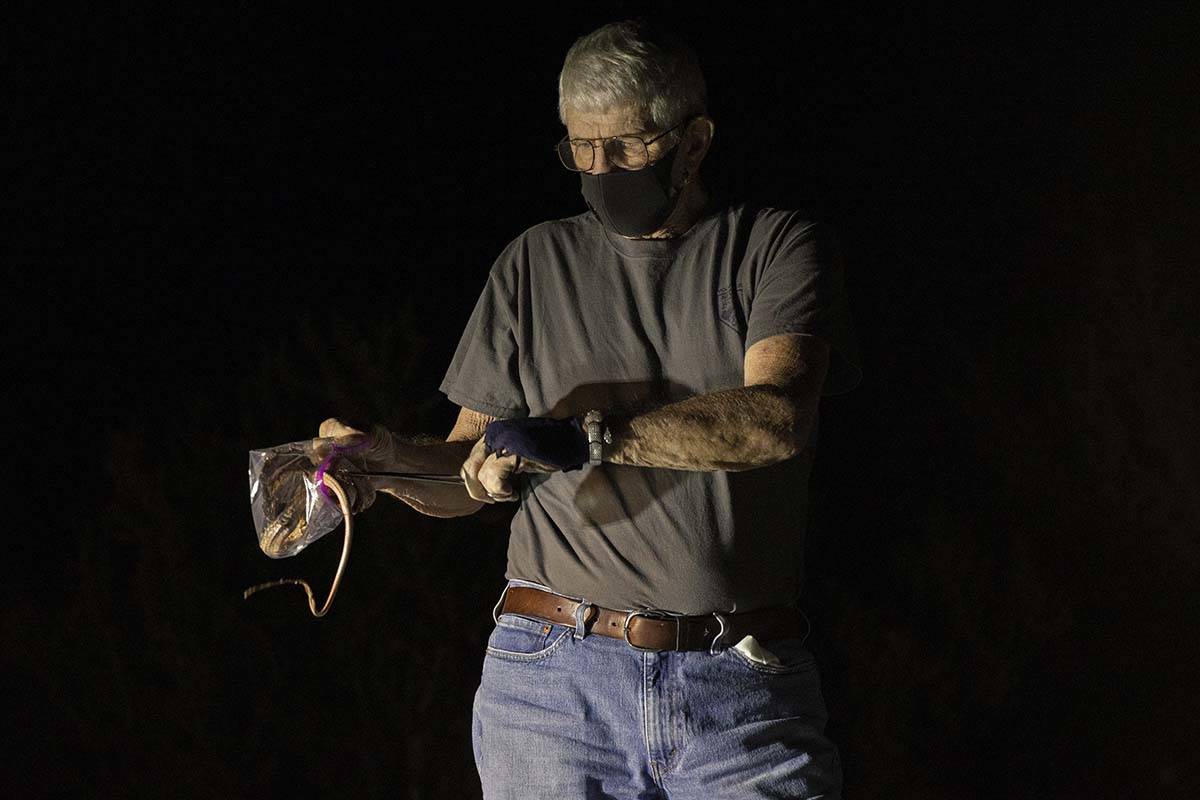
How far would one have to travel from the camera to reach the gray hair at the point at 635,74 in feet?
5.55

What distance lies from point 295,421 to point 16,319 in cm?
77

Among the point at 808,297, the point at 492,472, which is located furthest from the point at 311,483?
the point at 808,297

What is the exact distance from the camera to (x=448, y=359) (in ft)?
11.7

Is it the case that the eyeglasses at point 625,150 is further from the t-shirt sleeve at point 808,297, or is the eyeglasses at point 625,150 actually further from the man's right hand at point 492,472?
the man's right hand at point 492,472

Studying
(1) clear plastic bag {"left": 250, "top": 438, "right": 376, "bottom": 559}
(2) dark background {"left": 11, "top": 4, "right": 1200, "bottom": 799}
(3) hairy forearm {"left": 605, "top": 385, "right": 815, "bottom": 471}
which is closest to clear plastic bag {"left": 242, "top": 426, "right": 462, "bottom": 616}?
(1) clear plastic bag {"left": 250, "top": 438, "right": 376, "bottom": 559}

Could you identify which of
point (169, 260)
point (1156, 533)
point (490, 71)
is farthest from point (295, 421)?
point (1156, 533)

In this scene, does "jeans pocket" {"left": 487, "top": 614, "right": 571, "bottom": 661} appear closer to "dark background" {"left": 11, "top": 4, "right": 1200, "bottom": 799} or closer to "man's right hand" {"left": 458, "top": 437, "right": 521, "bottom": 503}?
"man's right hand" {"left": 458, "top": 437, "right": 521, "bottom": 503}

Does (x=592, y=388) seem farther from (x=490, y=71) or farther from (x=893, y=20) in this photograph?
(x=893, y=20)

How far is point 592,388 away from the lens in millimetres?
1702

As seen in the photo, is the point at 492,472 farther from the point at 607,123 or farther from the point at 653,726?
the point at 607,123

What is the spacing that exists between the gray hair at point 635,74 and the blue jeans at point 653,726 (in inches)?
27.3

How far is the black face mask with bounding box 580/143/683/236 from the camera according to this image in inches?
66.7

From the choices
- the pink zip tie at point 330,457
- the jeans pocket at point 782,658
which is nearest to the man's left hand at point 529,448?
the pink zip tie at point 330,457

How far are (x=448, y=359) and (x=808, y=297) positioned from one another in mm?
2107
